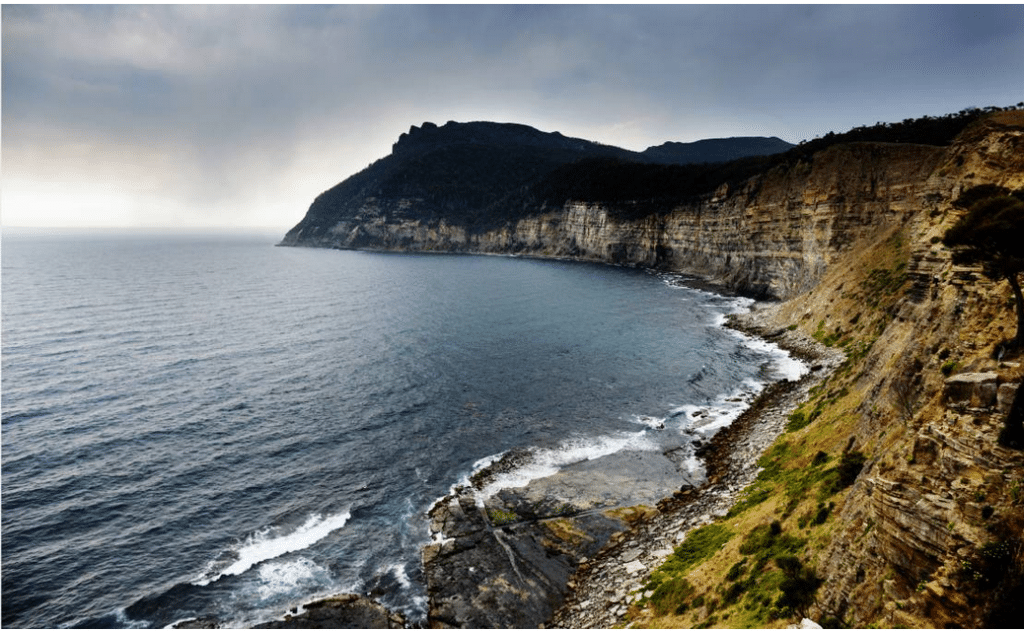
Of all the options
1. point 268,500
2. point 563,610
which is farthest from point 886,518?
point 268,500

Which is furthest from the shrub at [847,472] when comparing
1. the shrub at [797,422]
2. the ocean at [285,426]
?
the ocean at [285,426]

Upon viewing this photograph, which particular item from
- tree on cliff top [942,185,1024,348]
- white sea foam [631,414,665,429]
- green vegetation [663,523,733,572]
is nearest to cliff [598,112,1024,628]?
green vegetation [663,523,733,572]

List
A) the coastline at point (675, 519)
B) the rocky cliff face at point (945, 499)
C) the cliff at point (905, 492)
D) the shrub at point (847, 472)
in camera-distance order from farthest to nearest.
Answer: the coastline at point (675, 519) → the shrub at point (847, 472) → the cliff at point (905, 492) → the rocky cliff face at point (945, 499)

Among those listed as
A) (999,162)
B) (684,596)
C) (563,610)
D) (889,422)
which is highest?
(999,162)

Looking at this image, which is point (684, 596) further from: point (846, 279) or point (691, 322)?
point (691, 322)

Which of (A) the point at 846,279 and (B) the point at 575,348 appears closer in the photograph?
(A) the point at 846,279

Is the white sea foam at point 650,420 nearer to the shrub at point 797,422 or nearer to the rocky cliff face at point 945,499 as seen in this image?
the shrub at point 797,422

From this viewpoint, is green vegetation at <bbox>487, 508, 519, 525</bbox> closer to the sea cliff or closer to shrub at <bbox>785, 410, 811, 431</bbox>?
the sea cliff
